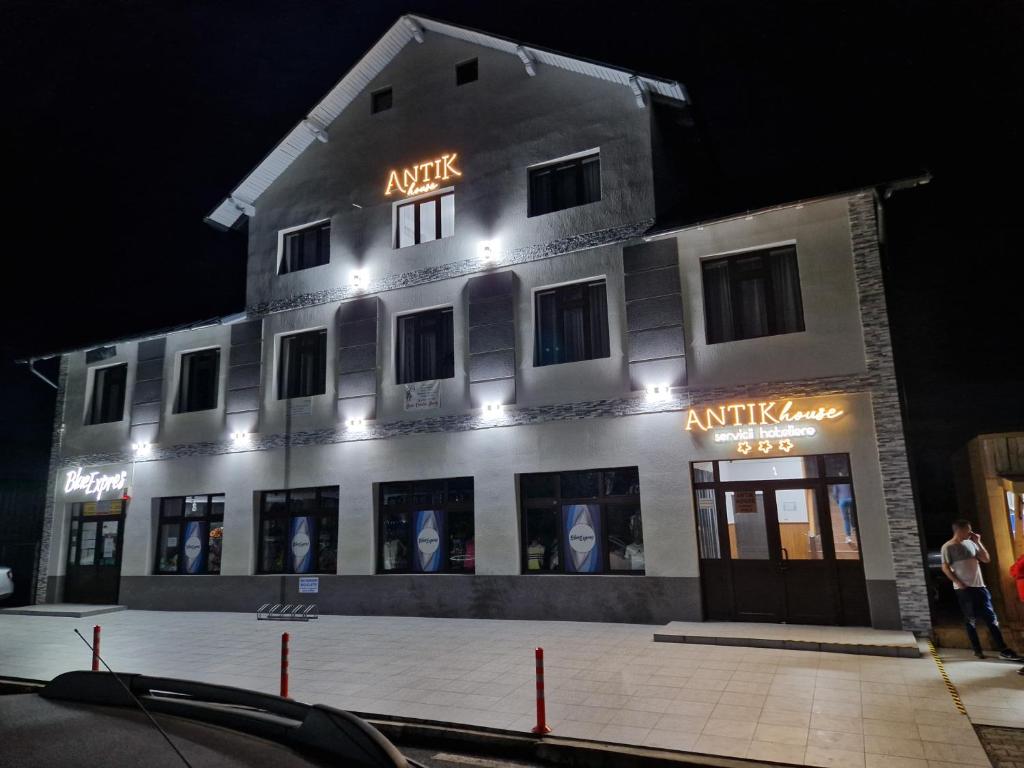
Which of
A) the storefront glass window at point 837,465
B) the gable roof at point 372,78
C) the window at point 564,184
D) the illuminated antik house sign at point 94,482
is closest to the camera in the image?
the storefront glass window at point 837,465

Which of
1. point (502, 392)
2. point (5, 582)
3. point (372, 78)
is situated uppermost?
point (372, 78)

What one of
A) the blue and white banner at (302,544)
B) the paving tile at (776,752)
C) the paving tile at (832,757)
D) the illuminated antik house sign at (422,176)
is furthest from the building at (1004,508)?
the blue and white banner at (302,544)

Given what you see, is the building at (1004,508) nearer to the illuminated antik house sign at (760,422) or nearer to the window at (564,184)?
the illuminated antik house sign at (760,422)

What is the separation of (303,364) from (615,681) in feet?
38.1

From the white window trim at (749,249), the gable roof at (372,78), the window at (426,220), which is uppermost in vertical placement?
the gable roof at (372,78)

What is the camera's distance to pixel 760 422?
11.6 m

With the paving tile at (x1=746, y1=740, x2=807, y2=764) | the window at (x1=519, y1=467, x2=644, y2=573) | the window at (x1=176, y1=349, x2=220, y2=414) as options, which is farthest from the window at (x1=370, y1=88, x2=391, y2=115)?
the paving tile at (x1=746, y1=740, x2=807, y2=764)

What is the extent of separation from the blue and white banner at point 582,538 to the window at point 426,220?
23.5ft

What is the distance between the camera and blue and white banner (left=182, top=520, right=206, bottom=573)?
54.7 ft

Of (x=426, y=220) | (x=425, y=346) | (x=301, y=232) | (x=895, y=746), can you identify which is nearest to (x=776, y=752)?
(x=895, y=746)

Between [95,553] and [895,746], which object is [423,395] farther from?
[95,553]

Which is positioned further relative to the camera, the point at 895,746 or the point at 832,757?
the point at 895,746

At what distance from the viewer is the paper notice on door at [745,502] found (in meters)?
11.7

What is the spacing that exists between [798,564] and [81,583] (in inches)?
732
